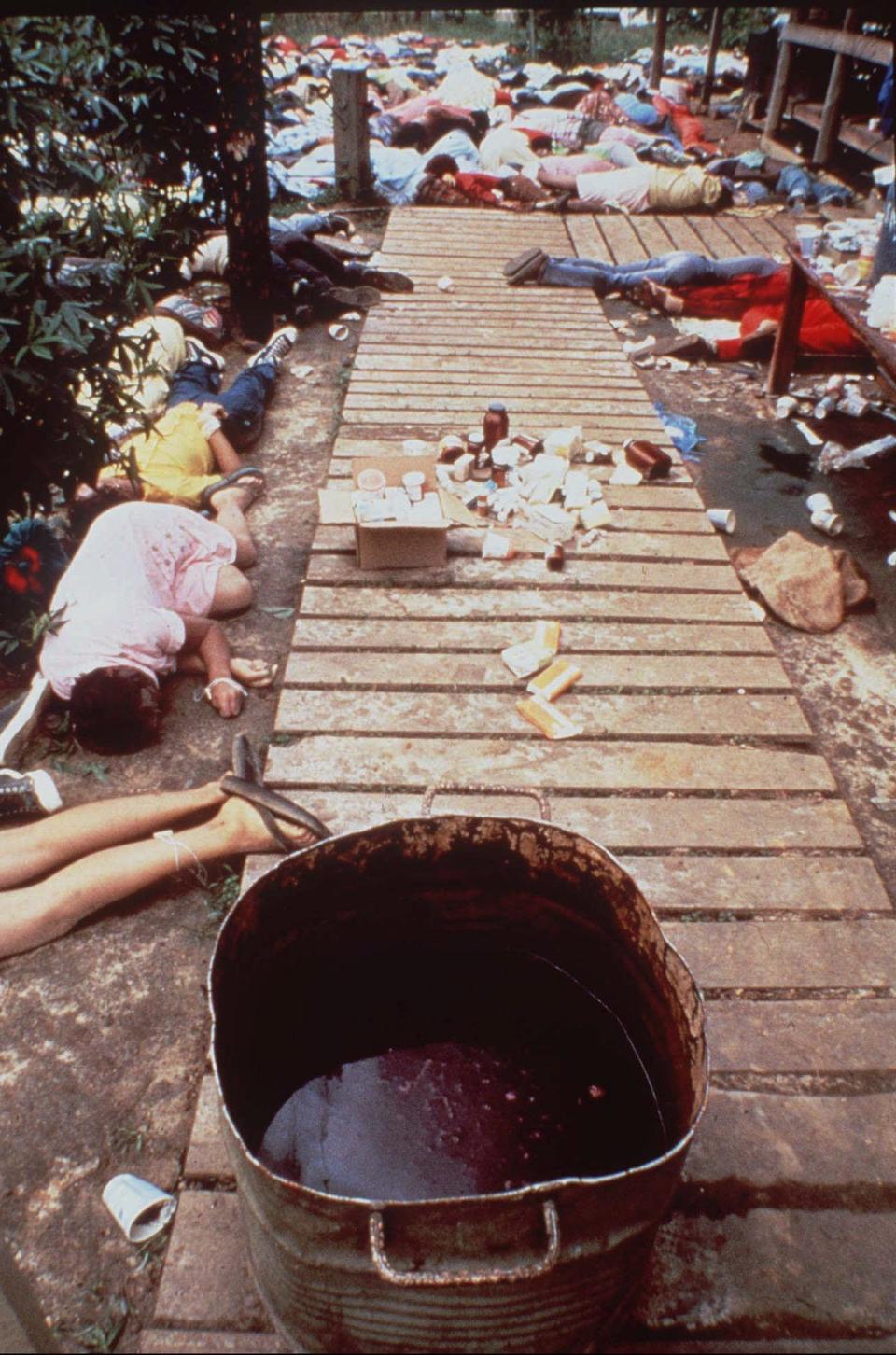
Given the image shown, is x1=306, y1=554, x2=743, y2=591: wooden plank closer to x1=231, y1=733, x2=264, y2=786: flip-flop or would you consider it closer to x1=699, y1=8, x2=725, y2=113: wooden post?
x1=231, y1=733, x2=264, y2=786: flip-flop

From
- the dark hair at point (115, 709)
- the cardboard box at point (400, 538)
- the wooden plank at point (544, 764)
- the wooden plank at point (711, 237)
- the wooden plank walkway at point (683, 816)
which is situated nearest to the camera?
the wooden plank walkway at point (683, 816)

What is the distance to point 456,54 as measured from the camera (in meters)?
17.7

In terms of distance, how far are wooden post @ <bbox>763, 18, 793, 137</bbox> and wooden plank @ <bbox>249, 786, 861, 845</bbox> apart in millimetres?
11593

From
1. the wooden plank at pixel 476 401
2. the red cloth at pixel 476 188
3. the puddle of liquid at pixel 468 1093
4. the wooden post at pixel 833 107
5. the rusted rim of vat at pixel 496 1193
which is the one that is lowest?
the wooden plank at pixel 476 401

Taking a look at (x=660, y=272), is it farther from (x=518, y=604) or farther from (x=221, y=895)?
(x=221, y=895)

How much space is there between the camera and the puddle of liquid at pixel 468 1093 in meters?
1.65

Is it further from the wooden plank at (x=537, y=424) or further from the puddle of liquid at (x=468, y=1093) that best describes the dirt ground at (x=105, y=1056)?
the wooden plank at (x=537, y=424)

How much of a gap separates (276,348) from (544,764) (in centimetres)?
391

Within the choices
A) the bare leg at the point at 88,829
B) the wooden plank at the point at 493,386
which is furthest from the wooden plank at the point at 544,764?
the wooden plank at the point at 493,386

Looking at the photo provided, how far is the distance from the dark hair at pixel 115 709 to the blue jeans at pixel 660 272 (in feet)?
Answer: 17.0

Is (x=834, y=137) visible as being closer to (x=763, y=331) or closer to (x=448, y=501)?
(x=763, y=331)

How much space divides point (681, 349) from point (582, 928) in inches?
203

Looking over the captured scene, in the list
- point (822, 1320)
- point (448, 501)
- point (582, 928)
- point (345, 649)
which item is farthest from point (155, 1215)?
point (448, 501)

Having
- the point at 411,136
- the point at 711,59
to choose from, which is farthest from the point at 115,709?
the point at 711,59
